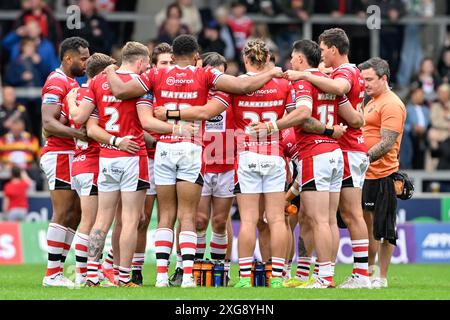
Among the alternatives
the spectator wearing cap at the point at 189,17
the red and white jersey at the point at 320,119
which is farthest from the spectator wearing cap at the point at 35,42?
the red and white jersey at the point at 320,119

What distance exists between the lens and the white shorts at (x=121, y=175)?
1346 centimetres

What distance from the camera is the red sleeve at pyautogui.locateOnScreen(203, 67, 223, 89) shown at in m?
13.3

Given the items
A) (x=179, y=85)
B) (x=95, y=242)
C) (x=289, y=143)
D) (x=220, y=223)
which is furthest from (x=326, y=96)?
(x=95, y=242)

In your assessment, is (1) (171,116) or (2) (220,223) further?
(2) (220,223)

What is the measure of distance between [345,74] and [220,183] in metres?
2.21

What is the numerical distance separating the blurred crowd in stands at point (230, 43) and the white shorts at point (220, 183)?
28.3 feet

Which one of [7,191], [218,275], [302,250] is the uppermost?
[7,191]

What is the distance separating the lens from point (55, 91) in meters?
14.4

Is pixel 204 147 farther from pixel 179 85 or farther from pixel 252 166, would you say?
pixel 179 85

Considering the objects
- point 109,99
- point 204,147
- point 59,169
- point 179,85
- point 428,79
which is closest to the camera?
point 179,85

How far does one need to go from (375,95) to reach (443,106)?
10.3 m

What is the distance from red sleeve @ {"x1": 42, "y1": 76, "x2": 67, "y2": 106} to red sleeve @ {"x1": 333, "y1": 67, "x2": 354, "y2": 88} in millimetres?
3341
